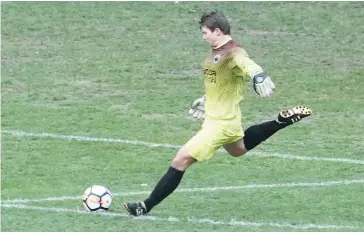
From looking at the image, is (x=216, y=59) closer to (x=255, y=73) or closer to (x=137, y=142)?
(x=255, y=73)

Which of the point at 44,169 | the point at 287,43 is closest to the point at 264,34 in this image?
the point at 287,43

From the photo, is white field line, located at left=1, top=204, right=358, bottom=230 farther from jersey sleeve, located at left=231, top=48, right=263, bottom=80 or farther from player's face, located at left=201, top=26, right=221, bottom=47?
player's face, located at left=201, top=26, right=221, bottom=47

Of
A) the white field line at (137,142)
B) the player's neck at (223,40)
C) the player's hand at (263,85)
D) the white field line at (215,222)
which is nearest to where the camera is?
the player's hand at (263,85)

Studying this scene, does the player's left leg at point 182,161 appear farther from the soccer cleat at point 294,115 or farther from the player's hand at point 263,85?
the player's hand at point 263,85

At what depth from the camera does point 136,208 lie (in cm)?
1048

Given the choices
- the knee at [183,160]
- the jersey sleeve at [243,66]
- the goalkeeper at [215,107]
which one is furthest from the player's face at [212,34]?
the knee at [183,160]

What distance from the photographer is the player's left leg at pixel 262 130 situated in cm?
1080

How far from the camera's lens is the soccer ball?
10.6 m

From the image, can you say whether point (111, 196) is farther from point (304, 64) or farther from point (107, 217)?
point (304, 64)

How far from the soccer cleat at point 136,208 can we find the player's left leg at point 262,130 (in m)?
0.99

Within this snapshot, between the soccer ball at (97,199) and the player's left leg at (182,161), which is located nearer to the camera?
the player's left leg at (182,161)

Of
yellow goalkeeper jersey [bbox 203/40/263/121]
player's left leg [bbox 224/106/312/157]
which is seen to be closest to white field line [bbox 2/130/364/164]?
player's left leg [bbox 224/106/312/157]

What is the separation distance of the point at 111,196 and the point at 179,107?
483 centimetres

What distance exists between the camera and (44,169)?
40.3ft
